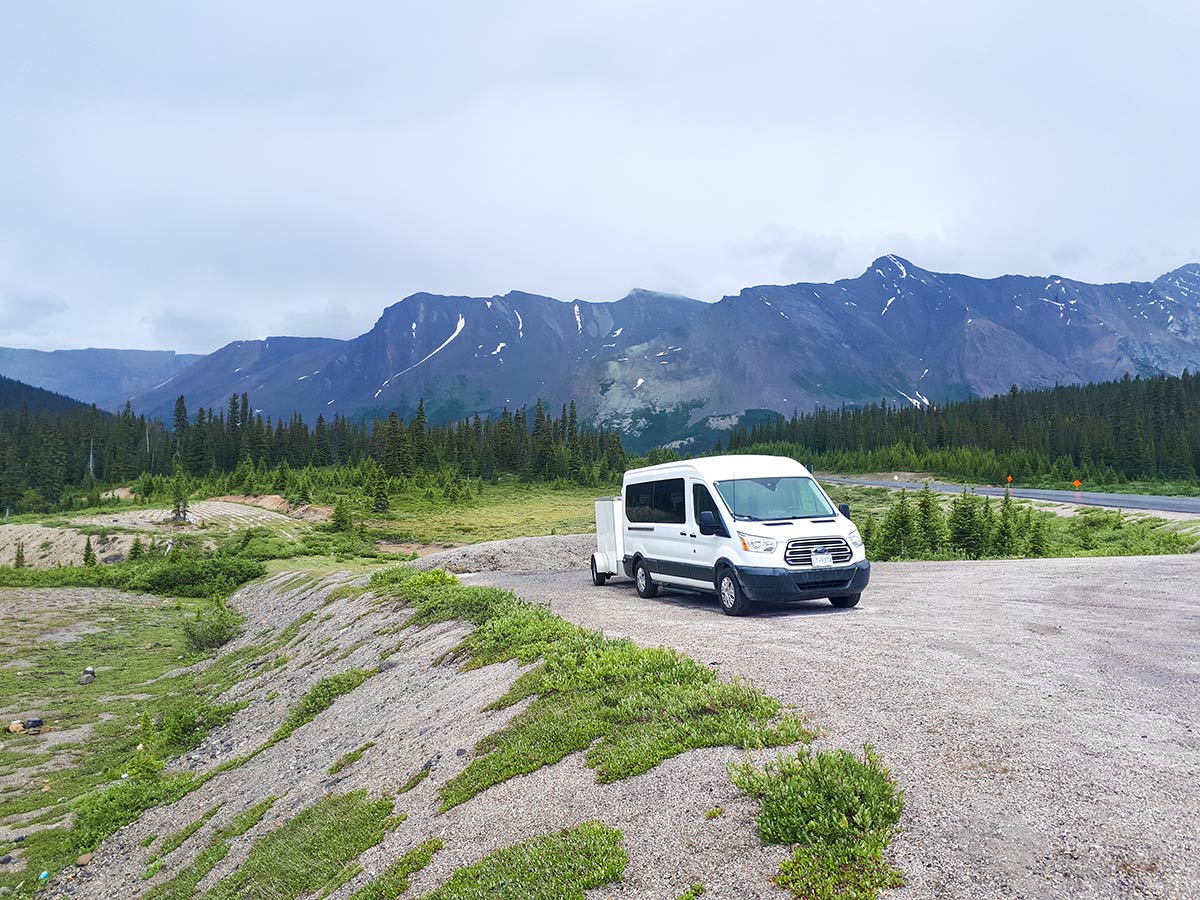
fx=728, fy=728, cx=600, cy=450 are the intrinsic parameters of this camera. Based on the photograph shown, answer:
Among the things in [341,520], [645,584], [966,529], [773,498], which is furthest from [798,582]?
[341,520]

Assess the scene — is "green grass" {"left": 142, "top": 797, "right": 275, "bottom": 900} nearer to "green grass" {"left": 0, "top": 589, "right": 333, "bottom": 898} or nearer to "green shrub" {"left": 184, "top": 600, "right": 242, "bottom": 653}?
"green grass" {"left": 0, "top": 589, "right": 333, "bottom": 898}

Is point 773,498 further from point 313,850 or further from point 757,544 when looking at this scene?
point 313,850

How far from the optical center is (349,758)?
11.9 meters

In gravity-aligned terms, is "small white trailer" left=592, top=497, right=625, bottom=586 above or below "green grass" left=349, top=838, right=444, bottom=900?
above

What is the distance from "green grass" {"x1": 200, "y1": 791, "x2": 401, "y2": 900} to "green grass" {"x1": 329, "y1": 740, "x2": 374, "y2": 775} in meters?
1.47

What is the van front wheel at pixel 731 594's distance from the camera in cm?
1545

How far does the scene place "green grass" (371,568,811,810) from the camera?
25.2 ft

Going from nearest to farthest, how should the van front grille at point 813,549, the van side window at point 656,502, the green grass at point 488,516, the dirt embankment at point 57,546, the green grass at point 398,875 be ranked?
the green grass at point 398,875
the van front grille at point 813,549
the van side window at point 656,502
the dirt embankment at point 57,546
the green grass at point 488,516

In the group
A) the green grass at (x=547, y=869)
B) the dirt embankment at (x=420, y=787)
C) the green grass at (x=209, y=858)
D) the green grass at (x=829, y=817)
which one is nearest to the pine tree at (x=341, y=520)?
the dirt embankment at (x=420, y=787)

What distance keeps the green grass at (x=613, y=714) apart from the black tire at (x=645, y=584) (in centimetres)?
666

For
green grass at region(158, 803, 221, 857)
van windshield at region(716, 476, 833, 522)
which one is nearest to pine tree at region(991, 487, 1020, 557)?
van windshield at region(716, 476, 833, 522)

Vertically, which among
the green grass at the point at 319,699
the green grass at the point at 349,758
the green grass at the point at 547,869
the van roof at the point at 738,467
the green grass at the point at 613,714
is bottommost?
the green grass at the point at 319,699

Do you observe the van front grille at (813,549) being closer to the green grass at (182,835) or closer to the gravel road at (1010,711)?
the gravel road at (1010,711)

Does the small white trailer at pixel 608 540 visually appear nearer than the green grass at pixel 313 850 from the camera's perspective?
No
